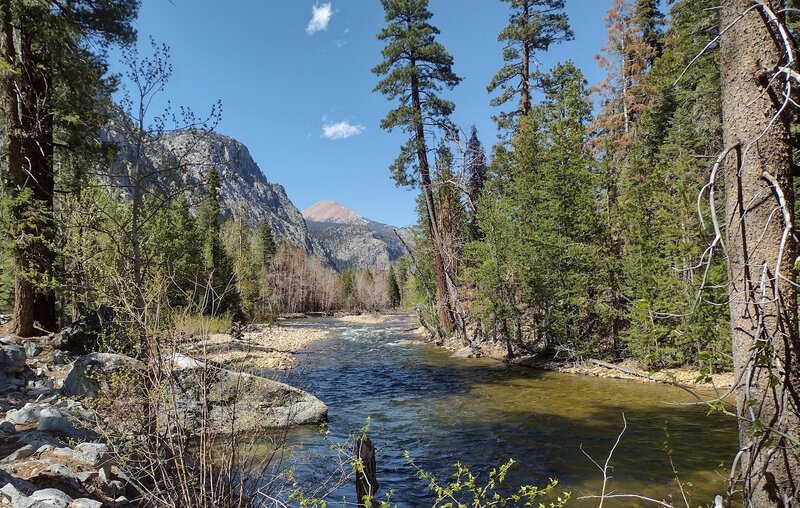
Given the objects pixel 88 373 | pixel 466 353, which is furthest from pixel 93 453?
pixel 466 353

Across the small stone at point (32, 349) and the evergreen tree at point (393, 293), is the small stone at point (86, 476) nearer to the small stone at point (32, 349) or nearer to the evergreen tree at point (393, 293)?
the small stone at point (32, 349)

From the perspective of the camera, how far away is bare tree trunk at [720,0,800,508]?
2.56 meters

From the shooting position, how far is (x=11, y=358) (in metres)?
7.45

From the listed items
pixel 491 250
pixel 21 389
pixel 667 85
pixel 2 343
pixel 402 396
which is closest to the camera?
pixel 21 389

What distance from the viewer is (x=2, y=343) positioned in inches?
298

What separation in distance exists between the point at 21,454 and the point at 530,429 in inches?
295

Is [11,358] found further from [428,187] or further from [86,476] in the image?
[428,187]

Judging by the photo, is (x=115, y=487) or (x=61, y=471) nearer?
(x=61, y=471)

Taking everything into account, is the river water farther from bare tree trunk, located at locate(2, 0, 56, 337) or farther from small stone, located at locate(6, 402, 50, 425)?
bare tree trunk, located at locate(2, 0, 56, 337)

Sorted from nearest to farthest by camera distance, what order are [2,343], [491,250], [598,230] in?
1. [2,343]
2. [598,230]
3. [491,250]

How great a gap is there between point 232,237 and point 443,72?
42.1 m

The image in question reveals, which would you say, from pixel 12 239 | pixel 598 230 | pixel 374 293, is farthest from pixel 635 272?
pixel 374 293

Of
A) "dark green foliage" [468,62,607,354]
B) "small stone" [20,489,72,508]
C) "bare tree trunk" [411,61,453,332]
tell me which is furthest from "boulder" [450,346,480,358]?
"small stone" [20,489,72,508]

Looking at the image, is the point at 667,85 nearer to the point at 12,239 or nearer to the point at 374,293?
the point at 12,239
